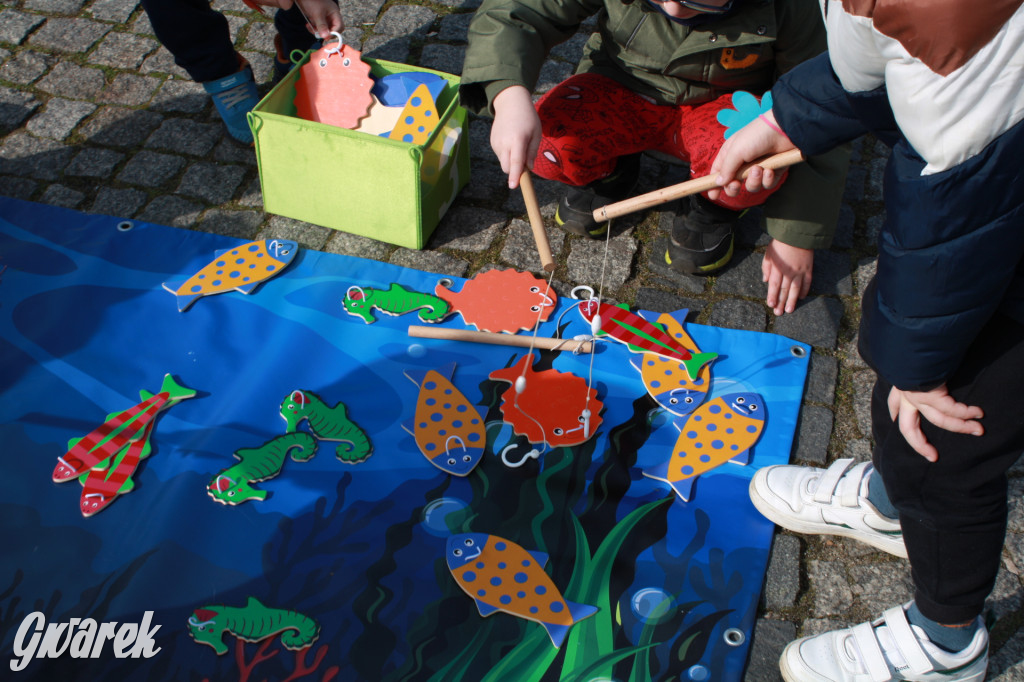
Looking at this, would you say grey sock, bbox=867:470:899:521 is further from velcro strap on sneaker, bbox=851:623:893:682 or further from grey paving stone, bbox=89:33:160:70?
grey paving stone, bbox=89:33:160:70

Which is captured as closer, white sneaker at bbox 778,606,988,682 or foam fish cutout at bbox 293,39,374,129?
white sneaker at bbox 778,606,988,682

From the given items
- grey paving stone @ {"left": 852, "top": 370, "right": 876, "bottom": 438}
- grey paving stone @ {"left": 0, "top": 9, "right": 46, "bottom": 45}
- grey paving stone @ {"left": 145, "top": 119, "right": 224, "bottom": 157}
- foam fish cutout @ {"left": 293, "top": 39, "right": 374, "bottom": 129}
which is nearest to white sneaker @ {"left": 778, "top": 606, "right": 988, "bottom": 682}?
grey paving stone @ {"left": 852, "top": 370, "right": 876, "bottom": 438}

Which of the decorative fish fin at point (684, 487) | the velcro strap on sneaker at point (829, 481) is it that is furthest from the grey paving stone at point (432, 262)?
the velcro strap on sneaker at point (829, 481)

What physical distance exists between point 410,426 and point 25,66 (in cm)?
208

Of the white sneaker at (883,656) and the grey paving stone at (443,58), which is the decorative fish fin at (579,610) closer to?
the white sneaker at (883,656)

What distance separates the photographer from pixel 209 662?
145cm

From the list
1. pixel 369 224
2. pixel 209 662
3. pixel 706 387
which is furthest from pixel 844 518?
pixel 369 224

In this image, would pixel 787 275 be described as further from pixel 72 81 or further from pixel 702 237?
pixel 72 81

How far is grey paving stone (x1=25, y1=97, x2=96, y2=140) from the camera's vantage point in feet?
8.46

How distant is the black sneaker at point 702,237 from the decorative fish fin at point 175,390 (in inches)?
49.5

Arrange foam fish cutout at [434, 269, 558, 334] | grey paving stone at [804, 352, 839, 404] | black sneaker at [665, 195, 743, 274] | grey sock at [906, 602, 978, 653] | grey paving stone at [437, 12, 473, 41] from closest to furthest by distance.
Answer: grey sock at [906, 602, 978, 653]
grey paving stone at [804, 352, 839, 404]
foam fish cutout at [434, 269, 558, 334]
black sneaker at [665, 195, 743, 274]
grey paving stone at [437, 12, 473, 41]

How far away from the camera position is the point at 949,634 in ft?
4.41

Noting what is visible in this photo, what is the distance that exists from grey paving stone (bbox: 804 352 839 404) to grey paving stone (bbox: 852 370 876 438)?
0.16ft

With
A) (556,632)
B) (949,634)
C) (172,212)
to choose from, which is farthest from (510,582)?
(172,212)
